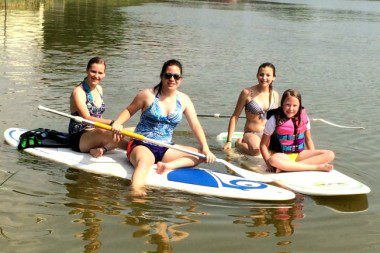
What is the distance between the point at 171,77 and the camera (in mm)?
6730

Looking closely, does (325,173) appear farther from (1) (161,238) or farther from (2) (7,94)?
(2) (7,94)

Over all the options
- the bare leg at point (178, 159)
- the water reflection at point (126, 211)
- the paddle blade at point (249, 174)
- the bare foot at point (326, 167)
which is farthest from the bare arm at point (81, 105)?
the bare foot at point (326, 167)

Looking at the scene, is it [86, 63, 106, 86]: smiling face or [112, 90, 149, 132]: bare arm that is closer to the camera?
[112, 90, 149, 132]: bare arm

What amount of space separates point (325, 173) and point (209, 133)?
11.0 ft

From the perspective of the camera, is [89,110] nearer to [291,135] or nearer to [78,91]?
[78,91]

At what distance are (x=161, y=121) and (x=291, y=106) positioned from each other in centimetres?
168

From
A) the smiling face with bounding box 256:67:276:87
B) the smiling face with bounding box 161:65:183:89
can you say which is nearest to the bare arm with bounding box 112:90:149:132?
the smiling face with bounding box 161:65:183:89

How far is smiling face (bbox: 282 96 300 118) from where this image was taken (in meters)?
7.11

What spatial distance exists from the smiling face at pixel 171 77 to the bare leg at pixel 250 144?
1.93 m

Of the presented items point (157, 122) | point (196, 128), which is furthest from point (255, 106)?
point (157, 122)

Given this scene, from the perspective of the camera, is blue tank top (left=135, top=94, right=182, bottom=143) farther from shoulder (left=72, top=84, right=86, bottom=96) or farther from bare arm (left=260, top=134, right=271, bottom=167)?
bare arm (left=260, top=134, right=271, bottom=167)

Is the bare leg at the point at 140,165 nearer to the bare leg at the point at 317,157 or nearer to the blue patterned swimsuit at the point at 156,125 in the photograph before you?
the blue patterned swimsuit at the point at 156,125

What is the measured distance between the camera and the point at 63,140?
25.8ft

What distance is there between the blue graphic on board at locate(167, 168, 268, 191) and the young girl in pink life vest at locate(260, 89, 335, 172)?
619 millimetres
